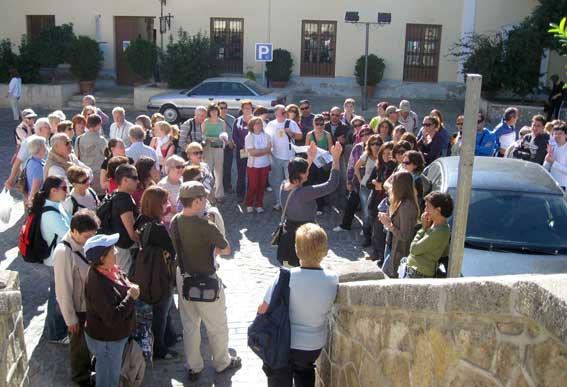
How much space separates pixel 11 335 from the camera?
4.50m

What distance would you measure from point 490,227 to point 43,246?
176 inches

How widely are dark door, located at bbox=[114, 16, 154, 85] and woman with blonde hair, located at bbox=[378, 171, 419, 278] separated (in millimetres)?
20973

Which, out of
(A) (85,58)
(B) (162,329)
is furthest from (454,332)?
(A) (85,58)

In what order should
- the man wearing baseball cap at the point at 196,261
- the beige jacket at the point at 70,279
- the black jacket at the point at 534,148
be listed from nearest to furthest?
the beige jacket at the point at 70,279, the man wearing baseball cap at the point at 196,261, the black jacket at the point at 534,148

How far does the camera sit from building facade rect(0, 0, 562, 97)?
81.7 feet

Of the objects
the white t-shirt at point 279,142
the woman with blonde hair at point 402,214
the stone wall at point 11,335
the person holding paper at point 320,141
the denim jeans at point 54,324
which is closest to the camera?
the stone wall at point 11,335

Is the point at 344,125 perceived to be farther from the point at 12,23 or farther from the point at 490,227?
the point at 12,23

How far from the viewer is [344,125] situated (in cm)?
1152

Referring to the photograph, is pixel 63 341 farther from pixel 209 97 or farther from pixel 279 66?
pixel 279 66

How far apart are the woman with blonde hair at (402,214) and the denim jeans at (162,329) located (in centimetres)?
237

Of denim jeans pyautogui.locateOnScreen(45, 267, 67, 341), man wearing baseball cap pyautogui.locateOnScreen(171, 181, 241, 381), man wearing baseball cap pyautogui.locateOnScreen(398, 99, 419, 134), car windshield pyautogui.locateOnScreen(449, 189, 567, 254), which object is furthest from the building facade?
man wearing baseball cap pyautogui.locateOnScreen(171, 181, 241, 381)

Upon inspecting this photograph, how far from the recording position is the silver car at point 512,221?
6.41m

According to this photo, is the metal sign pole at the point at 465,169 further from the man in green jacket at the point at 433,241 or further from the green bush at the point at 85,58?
the green bush at the point at 85,58

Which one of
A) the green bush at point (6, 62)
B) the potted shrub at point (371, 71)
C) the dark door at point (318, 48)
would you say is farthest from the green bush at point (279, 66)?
the green bush at point (6, 62)
